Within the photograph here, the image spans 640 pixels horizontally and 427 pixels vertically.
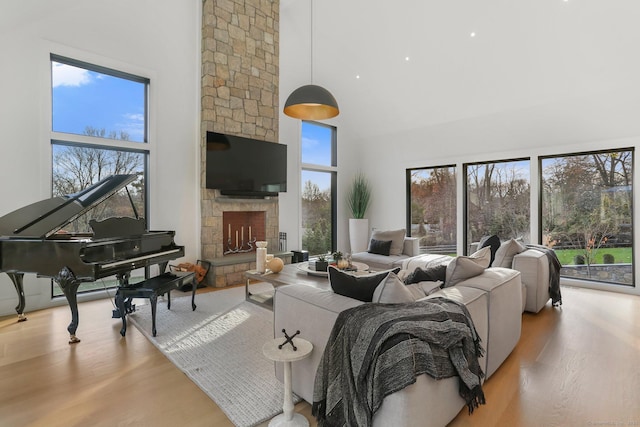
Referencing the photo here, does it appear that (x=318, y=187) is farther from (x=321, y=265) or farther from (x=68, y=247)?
(x=68, y=247)

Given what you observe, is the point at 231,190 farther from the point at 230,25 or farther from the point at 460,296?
the point at 460,296

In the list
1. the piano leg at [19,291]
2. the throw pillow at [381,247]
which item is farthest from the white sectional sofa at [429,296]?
the piano leg at [19,291]

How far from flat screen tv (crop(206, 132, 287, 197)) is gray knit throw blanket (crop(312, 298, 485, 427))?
14.1ft

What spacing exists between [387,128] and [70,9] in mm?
5744

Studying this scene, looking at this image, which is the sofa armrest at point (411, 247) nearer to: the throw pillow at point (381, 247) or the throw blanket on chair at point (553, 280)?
the throw pillow at point (381, 247)

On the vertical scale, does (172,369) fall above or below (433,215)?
below

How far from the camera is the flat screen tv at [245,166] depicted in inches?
216

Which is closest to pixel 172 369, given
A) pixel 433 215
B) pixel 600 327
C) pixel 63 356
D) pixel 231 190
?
pixel 63 356

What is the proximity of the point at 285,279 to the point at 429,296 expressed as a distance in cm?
194

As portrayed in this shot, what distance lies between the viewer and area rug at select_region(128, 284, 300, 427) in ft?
7.27

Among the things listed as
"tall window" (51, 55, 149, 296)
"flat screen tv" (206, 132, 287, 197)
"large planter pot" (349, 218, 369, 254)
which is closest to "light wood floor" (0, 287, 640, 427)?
"tall window" (51, 55, 149, 296)

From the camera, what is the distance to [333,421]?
1.72 meters

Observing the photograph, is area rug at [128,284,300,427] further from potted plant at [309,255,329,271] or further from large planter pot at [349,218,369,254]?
large planter pot at [349,218,369,254]

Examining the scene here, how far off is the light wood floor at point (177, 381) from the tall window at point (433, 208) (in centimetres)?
333
